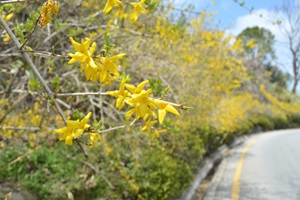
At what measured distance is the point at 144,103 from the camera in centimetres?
124

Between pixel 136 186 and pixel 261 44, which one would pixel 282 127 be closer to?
pixel 261 44

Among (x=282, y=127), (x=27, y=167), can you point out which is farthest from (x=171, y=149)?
(x=282, y=127)

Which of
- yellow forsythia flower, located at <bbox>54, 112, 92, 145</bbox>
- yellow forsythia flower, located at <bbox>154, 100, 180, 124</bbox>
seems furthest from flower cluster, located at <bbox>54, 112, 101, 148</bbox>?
yellow forsythia flower, located at <bbox>154, 100, 180, 124</bbox>

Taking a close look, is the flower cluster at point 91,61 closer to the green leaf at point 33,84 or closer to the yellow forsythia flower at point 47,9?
the yellow forsythia flower at point 47,9

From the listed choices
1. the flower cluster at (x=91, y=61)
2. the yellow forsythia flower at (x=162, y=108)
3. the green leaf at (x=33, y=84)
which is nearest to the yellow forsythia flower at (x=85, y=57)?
the flower cluster at (x=91, y=61)

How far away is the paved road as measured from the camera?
630 centimetres

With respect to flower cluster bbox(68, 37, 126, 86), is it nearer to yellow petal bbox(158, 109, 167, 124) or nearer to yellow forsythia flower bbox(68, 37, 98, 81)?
yellow forsythia flower bbox(68, 37, 98, 81)

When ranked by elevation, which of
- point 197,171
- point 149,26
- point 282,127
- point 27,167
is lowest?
point 282,127

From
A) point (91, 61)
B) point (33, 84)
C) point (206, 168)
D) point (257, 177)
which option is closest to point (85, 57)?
point (91, 61)

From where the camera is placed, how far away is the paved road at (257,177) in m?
6.30

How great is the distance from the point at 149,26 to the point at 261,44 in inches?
1546

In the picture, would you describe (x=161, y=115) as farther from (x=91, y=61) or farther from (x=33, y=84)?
(x=33, y=84)

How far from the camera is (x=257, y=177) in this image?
767 centimetres

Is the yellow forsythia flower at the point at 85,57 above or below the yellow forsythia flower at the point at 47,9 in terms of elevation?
below
